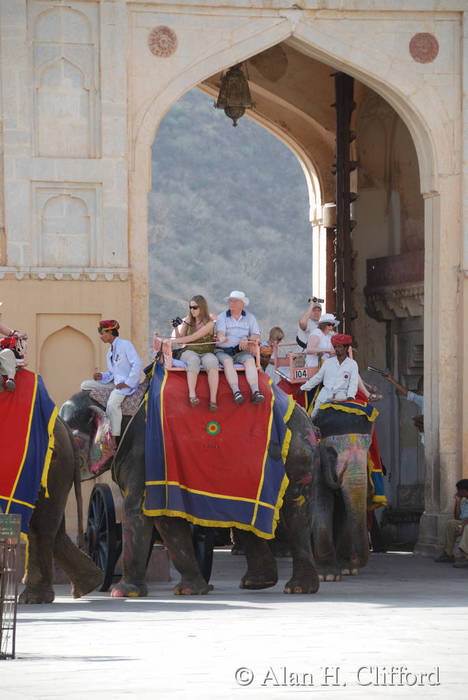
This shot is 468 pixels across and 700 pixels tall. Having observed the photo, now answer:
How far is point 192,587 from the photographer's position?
35.0ft

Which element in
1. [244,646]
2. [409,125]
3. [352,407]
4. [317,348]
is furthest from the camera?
[409,125]

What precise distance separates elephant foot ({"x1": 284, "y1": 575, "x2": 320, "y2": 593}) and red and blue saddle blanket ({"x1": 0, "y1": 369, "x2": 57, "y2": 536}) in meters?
1.93

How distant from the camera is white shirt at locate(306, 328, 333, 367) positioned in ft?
43.1

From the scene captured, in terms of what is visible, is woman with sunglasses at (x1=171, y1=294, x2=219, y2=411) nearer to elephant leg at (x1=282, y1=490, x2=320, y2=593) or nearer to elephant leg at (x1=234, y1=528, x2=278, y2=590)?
elephant leg at (x1=282, y1=490, x2=320, y2=593)

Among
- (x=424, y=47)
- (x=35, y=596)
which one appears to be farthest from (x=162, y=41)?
(x=35, y=596)

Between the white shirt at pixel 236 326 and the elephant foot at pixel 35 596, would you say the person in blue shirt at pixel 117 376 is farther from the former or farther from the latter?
the elephant foot at pixel 35 596

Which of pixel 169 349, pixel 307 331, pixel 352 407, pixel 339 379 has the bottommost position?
pixel 352 407

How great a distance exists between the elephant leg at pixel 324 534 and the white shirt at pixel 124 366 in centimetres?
196

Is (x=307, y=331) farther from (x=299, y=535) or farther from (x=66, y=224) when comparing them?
(x=299, y=535)

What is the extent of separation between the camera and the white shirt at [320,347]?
13.1 m

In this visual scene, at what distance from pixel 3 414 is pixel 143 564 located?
61.1 inches

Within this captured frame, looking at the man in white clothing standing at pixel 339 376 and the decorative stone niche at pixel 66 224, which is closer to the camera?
the man in white clothing standing at pixel 339 376

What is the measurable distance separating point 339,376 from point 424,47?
3988 mm

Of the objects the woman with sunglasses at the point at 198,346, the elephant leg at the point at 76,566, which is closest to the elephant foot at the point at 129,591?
the elephant leg at the point at 76,566
